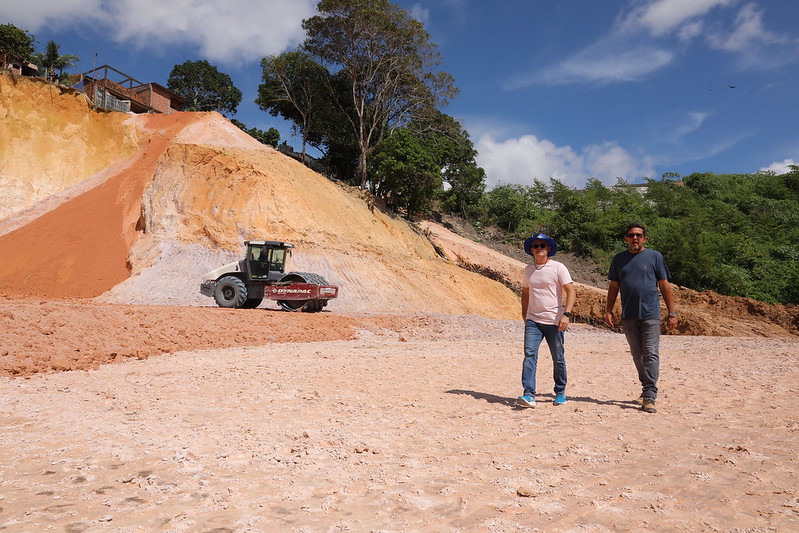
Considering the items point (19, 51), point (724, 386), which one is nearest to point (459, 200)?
point (19, 51)

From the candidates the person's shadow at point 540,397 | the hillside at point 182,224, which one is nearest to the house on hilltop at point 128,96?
the hillside at point 182,224

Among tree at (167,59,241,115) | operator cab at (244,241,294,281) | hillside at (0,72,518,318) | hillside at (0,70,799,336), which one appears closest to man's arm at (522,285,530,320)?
operator cab at (244,241,294,281)

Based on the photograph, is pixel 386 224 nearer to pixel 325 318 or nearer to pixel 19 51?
pixel 325 318

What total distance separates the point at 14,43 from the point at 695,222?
5607 centimetres

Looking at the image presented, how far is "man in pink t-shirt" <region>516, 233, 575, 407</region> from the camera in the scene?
5688 mm

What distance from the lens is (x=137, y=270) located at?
→ 21.3 m

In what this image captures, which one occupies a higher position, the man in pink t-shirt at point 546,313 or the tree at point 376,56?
the tree at point 376,56

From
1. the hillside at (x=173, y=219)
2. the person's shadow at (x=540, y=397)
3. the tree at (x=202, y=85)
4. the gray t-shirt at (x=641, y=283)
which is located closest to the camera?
the gray t-shirt at (x=641, y=283)

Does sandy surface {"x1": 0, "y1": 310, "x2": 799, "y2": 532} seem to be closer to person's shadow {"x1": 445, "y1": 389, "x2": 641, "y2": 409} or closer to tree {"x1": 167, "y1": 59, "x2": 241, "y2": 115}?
person's shadow {"x1": 445, "y1": 389, "x2": 641, "y2": 409}

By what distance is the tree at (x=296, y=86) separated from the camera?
125 feet

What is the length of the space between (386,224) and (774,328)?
19.9 meters

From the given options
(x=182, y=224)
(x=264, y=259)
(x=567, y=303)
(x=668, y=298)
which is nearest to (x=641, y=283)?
(x=668, y=298)

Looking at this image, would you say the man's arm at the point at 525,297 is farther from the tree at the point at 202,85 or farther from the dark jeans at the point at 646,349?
the tree at the point at 202,85

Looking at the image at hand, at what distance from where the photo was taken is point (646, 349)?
18.8 ft
